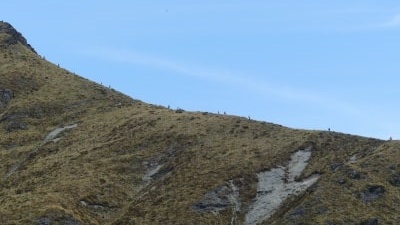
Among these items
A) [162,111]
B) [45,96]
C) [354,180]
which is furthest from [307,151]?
[45,96]

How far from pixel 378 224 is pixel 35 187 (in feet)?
154

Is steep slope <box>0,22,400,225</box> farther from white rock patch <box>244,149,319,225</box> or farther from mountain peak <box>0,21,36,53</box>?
mountain peak <box>0,21,36,53</box>

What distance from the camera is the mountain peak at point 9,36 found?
591 feet

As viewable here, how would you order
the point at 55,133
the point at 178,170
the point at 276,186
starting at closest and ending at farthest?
the point at 276,186 < the point at 178,170 < the point at 55,133

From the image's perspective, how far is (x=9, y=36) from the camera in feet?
604

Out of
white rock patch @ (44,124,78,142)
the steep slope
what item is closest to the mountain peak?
the steep slope

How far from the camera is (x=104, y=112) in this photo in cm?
12475

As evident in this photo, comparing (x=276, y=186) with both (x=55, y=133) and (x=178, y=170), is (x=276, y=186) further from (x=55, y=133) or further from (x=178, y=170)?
(x=55, y=133)

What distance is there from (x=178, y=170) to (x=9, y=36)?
383 ft

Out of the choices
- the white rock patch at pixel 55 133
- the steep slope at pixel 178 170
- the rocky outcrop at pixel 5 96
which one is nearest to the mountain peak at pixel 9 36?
the rocky outcrop at pixel 5 96

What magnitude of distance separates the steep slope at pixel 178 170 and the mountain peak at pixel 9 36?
59.5 meters

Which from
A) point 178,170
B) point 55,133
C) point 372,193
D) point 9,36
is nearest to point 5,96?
point 55,133

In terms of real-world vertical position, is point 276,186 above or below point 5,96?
below

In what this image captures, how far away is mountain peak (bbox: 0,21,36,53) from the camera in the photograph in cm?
18012
